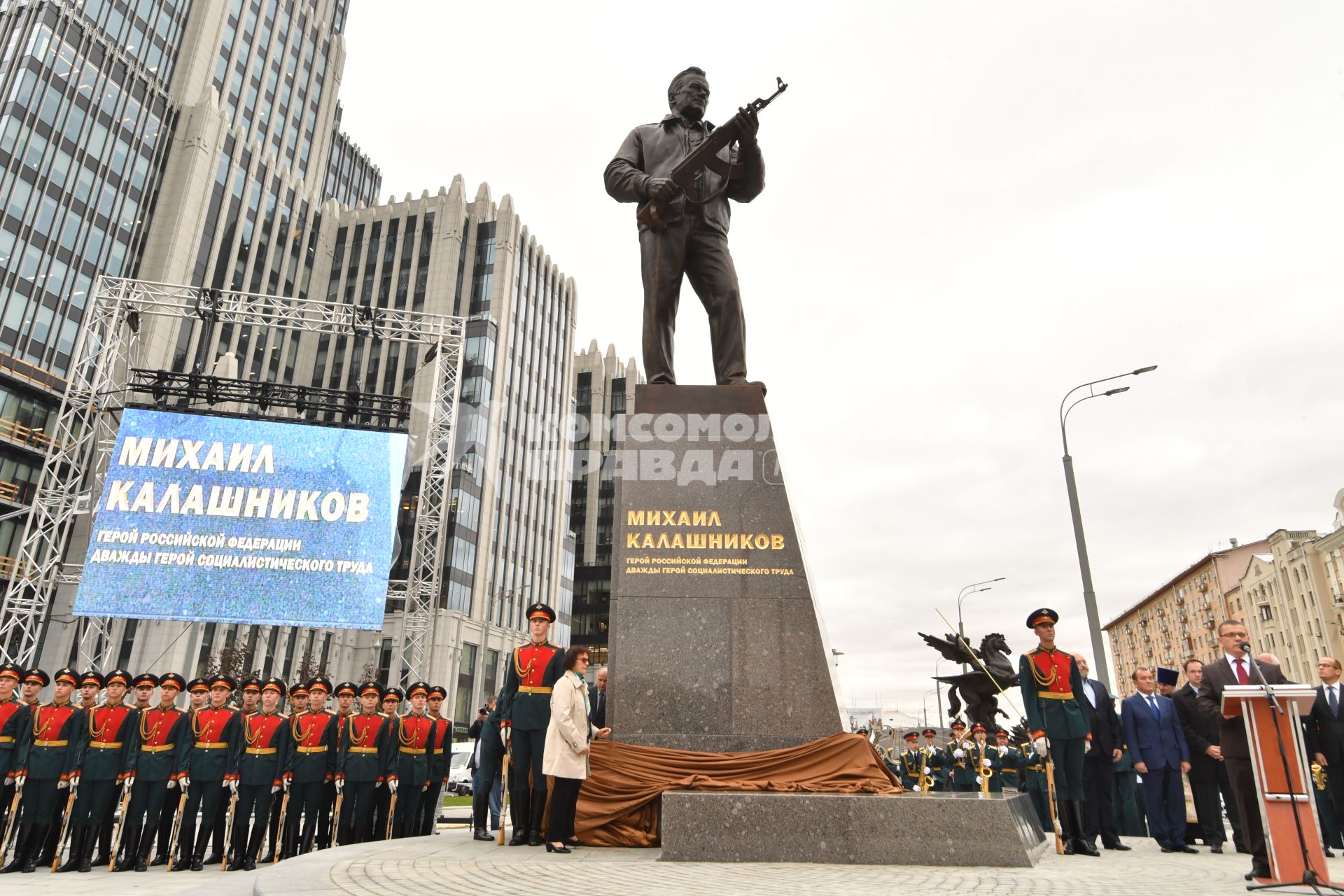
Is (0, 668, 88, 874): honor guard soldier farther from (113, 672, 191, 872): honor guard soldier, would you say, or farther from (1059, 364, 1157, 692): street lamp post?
(1059, 364, 1157, 692): street lamp post

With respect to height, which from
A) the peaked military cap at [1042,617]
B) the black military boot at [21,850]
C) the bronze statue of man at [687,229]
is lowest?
the black military boot at [21,850]

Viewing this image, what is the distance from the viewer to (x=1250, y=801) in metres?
5.38

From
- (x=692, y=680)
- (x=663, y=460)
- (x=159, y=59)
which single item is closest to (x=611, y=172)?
(x=663, y=460)

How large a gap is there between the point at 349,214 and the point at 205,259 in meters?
15.0

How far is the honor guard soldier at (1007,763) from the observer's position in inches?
488

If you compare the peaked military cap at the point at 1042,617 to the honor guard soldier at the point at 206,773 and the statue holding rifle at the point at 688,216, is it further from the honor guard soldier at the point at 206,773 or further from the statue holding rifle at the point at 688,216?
the honor guard soldier at the point at 206,773

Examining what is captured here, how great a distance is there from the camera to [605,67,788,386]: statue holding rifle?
24.7 feet

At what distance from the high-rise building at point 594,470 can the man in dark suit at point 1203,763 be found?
6691cm

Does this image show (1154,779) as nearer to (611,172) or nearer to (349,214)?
(611,172)

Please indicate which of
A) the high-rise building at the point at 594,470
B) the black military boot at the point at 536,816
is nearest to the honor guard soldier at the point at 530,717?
the black military boot at the point at 536,816

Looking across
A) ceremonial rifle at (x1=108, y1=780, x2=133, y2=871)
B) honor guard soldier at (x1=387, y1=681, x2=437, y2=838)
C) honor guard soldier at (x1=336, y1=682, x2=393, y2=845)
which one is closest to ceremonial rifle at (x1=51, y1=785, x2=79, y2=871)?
ceremonial rifle at (x1=108, y1=780, x2=133, y2=871)

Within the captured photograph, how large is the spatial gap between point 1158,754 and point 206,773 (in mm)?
8769

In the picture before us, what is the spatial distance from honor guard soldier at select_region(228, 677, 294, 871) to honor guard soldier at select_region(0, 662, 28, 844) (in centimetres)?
188

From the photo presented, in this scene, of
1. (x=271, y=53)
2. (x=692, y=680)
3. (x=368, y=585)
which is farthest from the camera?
(x=271, y=53)
